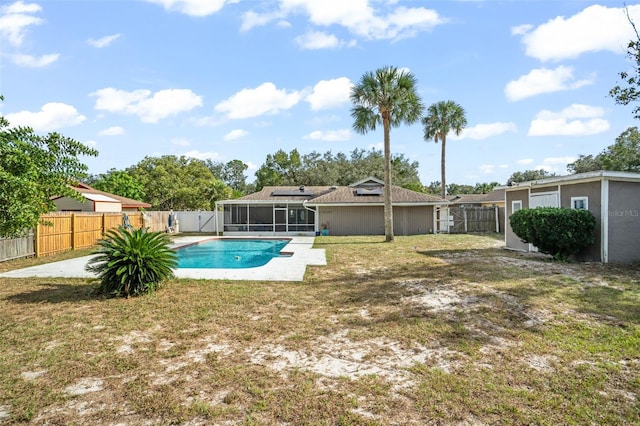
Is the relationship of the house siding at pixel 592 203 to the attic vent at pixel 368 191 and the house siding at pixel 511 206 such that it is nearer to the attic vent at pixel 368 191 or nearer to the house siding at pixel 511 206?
the house siding at pixel 511 206

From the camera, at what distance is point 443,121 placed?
3002 centimetres

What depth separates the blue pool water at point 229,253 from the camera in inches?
546

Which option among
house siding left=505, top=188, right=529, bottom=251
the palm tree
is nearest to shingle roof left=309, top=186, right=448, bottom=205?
the palm tree

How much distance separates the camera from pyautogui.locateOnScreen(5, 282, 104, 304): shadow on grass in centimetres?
693

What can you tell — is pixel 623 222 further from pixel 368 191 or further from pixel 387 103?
pixel 368 191

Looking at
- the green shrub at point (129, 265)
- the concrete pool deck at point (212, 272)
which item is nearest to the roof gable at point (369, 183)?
the concrete pool deck at point (212, 272)

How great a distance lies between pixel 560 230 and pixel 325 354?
391 inches

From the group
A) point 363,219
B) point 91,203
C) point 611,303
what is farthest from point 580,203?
point 91,203

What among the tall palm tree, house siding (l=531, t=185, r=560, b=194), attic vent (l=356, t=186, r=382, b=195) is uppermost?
the tall palm tree

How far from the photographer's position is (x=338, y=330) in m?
5.27

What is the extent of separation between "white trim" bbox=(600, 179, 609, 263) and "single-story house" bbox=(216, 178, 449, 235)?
12877 mm

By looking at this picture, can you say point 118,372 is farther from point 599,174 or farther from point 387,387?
point 599,174

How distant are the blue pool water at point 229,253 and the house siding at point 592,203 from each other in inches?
421

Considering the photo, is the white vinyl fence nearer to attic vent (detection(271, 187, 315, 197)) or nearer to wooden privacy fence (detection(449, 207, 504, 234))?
attic vent (detection(271, 187, 315, 197))
